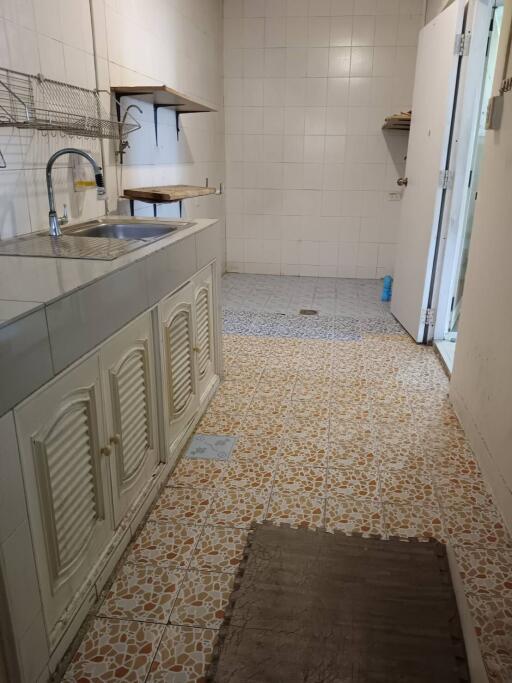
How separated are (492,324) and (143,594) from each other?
159 centimetres

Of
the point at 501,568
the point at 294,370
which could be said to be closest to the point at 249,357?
the point at 294,370

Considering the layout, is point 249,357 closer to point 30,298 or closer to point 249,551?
point 249,551

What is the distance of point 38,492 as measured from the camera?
44.1 inches

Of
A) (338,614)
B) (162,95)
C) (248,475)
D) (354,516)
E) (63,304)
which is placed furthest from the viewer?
(162,95)

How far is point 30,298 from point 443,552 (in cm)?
140

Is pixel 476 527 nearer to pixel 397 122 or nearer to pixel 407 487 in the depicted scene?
pixel 407 487

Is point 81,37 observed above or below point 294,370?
above

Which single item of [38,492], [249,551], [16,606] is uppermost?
[38,492]

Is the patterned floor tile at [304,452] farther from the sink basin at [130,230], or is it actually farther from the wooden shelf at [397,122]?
the wooden shelf at [397,122]

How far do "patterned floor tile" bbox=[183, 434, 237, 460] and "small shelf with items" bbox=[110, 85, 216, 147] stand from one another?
Answer: 165 centimetres

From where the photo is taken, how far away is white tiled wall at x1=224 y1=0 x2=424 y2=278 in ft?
15.0

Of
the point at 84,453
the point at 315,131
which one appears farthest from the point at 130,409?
the point at 315,131

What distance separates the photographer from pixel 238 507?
182 cm

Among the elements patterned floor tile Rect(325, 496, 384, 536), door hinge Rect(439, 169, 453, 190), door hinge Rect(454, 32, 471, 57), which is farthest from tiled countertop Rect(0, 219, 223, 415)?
door hinge Rect(454, 32, 471, 57)
